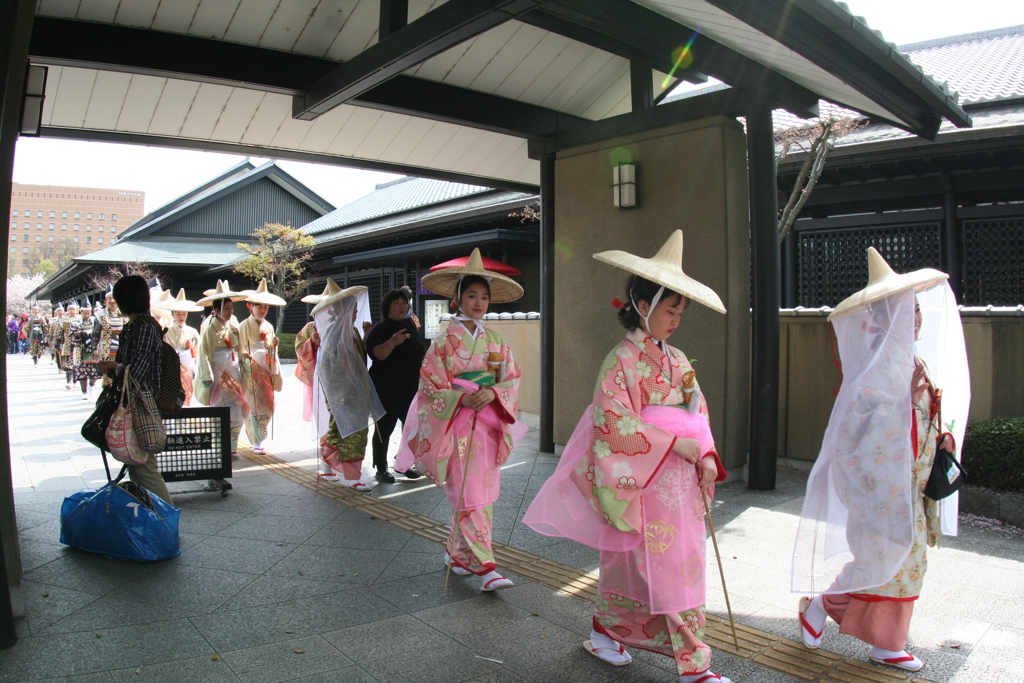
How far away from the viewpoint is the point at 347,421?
20.7 feet

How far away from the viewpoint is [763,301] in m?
5.85

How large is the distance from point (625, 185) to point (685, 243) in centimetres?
83

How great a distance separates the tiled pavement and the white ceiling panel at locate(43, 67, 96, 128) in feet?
11.0

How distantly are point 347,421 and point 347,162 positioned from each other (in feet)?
10.2

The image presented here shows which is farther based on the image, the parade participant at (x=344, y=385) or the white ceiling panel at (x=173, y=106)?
the parade participant at (x=344, y=385)

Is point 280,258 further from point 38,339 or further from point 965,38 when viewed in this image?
point 965,38

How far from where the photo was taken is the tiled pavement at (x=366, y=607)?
9.52 feet

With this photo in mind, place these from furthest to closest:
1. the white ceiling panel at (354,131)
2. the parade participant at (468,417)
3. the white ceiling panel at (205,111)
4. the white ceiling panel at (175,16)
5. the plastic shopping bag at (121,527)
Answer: the white ceiling panel at (354,131) → the white ceiling panel at (205,111) → the white ceiling panel at (175,16) → the plastic shopping bag at (121,527) → the parade participant at (468,417)

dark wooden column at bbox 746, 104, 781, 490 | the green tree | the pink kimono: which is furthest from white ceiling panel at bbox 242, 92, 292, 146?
the green tree

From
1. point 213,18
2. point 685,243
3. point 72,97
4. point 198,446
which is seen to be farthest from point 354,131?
point 685,243

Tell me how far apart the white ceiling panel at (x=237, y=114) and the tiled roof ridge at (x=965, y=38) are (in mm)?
12010

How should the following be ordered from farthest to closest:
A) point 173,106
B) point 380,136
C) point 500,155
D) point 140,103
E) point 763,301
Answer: point 500,155, point 380,136, point 173,106, point 140,103, point 763,301

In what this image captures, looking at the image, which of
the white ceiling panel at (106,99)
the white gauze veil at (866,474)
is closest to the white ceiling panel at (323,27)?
the white ceiling panel at (106,99)

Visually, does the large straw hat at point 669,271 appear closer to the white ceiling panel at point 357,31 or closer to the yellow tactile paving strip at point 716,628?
the yellow tactile paving strip at point 716,628
